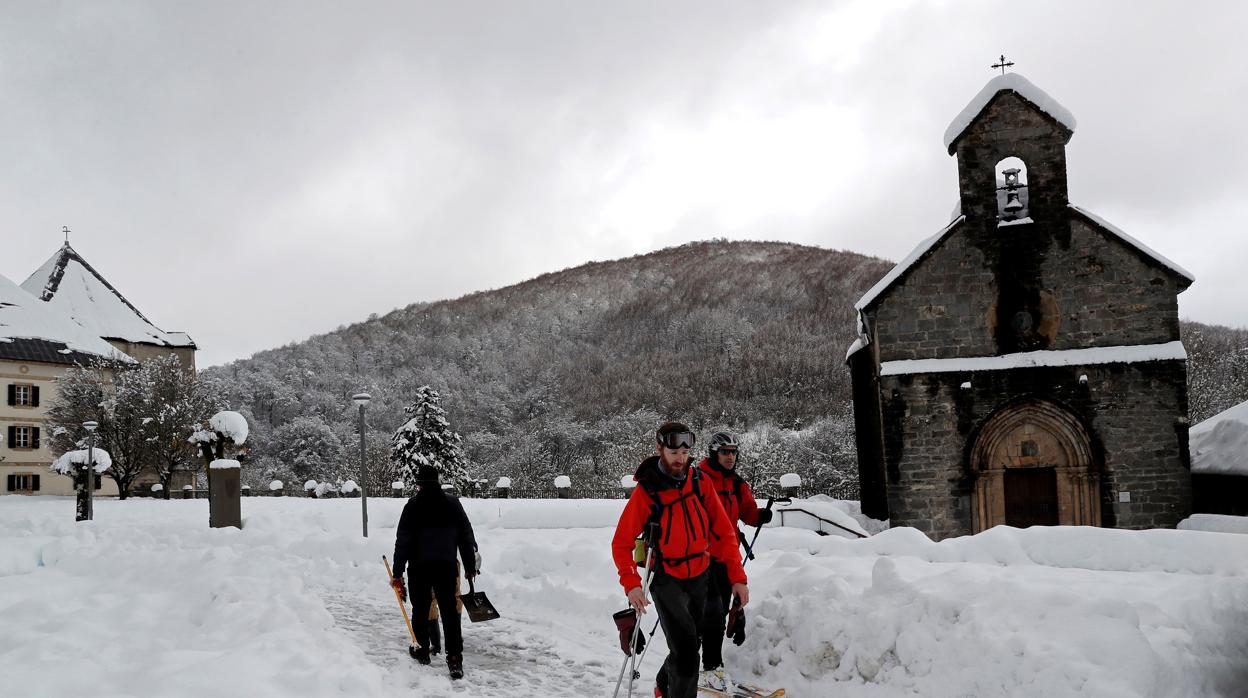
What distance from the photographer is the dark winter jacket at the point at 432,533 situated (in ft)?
26.3

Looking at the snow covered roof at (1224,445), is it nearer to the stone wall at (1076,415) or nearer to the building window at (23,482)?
the stone wall at (1076,415)

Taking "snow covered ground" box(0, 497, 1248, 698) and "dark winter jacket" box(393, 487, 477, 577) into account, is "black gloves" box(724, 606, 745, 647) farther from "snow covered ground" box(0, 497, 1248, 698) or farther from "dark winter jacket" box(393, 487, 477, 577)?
"dark winter jacket" box(393, 487, 477, 577)

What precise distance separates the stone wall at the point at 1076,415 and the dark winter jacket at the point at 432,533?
417 inches

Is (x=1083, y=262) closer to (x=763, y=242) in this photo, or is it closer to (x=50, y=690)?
(x=50, y=690)

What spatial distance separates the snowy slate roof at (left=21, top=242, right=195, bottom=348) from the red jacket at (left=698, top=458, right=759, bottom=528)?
59.5 metres

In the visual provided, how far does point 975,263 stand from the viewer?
55.3 feet

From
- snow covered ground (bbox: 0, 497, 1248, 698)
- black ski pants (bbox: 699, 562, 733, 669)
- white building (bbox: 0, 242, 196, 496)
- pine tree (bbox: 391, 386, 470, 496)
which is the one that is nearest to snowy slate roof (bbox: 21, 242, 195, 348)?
white building (bbox: 0, 242, 196, 496)

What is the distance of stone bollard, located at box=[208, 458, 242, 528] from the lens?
68.9 ft

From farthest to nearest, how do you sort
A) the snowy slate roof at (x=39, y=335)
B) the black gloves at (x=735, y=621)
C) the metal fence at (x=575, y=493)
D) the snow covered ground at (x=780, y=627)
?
the snowy slate roof at (x=39, y=335) → the metal fence at (x=575, y=493) → the black gloves at (x=735, y=621) → the snow covered ground at (x=780, y=627)

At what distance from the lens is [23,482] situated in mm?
46438

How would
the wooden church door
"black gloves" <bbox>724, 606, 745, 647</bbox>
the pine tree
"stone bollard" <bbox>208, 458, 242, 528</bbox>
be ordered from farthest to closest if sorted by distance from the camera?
the pine tree < "stone bollard" <bbox>208, 458, 242, 528</bbox> < the wooden church door < "black gloves" <bbox>724, 606, 745, 647</bbox>

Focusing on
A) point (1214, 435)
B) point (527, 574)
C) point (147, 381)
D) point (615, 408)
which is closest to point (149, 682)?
point (527, 574)

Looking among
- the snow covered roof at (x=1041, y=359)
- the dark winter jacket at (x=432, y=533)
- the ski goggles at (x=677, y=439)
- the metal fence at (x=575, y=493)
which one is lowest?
the metal fence at (x=575, y=493)

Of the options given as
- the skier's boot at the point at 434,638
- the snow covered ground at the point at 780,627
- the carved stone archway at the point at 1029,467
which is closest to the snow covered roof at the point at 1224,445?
the carved stone archway at the point at 1029,467
